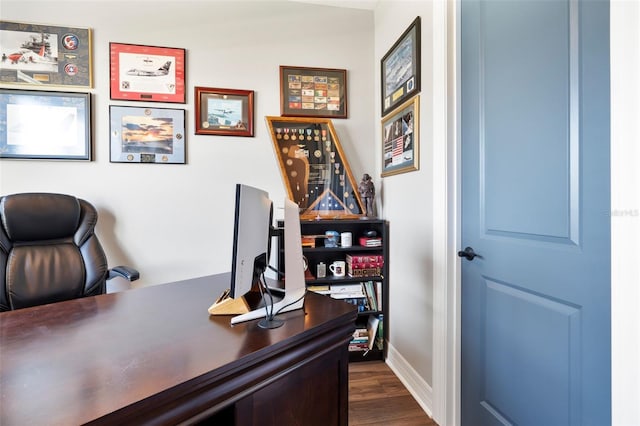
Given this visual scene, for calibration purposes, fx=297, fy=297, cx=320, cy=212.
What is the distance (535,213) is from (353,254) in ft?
4.37

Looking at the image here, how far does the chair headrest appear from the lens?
169cm

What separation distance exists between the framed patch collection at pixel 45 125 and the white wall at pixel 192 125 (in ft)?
0.20

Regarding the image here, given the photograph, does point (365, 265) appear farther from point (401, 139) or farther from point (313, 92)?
point (313, 92)

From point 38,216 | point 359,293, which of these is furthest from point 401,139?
point 38,216

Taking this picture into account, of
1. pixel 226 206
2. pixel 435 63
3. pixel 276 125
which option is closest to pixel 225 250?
pixel 226 206

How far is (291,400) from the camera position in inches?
31.5

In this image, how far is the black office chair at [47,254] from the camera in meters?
1.66

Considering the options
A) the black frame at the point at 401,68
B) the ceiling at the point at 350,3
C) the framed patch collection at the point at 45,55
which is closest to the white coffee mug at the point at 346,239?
the black frame at the point at 401,68

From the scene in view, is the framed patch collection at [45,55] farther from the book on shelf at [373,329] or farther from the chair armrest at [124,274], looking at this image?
the book on shelf at [373,329]

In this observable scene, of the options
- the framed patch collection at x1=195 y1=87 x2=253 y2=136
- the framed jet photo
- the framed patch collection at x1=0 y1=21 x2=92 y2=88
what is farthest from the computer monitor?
the framed patch collection at x1=0 y1=21 x2=92 y2=88

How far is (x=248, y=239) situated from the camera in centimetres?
82

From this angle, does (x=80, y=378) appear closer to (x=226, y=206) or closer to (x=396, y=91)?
(x=226, y=206)

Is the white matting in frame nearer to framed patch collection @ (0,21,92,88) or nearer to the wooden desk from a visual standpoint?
framed patch collection @ (0,21,92,88)

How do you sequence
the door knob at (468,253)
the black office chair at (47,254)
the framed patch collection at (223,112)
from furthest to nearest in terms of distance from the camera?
the framed patch collection at (223,112) → the black office chair at (47,254) → the door knob at (468,253)
